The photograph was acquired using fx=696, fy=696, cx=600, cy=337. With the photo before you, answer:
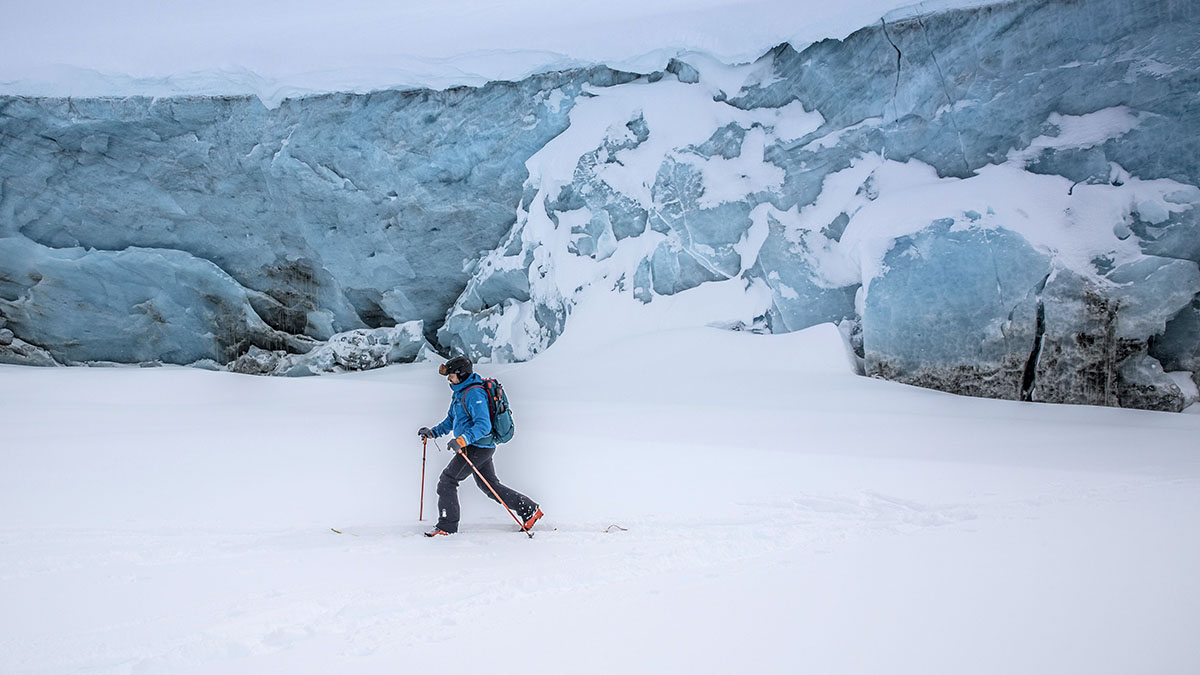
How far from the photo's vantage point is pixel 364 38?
1280cm

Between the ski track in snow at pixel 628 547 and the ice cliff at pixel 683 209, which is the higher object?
the ice cliff at pixel 683 209

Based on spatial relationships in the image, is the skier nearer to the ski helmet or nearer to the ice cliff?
the ski helmet

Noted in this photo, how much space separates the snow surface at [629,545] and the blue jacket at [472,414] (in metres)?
0.65

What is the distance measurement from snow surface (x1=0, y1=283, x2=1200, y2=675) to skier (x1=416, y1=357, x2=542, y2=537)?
0.17 m

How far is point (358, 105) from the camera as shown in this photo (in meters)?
15.0

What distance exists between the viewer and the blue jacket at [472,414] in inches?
182

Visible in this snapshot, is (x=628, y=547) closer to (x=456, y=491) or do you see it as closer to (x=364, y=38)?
(x=456, y=491)

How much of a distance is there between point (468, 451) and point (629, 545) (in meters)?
1.30

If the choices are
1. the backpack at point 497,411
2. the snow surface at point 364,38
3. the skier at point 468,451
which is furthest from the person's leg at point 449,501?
the snow surface at point 364,38

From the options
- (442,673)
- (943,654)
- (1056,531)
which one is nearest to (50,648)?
(442,673)

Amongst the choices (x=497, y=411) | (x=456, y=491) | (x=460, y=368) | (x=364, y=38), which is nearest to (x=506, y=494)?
(x=456, y=491)

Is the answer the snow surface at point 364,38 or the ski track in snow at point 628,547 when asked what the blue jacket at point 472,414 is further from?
the snow surface at point 364,38

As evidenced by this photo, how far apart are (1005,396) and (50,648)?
10.6m

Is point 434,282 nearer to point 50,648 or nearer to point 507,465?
point 507,465
